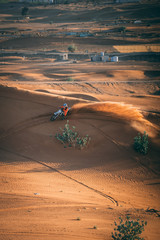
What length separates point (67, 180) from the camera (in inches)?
330

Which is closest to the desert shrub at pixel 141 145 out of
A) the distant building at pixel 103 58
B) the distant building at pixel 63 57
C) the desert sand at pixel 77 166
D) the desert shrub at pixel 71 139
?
the desert sand at pixel 77 166

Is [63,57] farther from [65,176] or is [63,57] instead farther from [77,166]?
[65,176]

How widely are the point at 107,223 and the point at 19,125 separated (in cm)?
786

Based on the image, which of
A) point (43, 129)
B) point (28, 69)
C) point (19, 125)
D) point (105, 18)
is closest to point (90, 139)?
point (43, 129)

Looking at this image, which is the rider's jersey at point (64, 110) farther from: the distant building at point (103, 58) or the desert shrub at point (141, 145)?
the distant building at point (103, 58)

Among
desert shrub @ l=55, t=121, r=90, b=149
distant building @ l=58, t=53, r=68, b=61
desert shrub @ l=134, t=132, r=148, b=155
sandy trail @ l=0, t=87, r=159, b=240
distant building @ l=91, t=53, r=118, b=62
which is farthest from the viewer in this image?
distant building @ l=58, t=53, r=68, b=61

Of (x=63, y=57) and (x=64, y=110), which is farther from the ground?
(x=63, y=57)

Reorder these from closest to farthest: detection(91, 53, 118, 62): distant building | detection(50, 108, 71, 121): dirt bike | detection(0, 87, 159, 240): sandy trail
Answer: detection(0, 87, 159, 240): sandy trail
detection(50, 108, 71, 121): dirt bike
detection(91, 53, 118, 62): distant building

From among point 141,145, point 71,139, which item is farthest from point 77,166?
point 141,145

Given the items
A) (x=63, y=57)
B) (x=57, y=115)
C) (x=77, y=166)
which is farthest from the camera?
(x=63, y=57)

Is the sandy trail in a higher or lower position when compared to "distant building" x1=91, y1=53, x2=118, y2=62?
lower

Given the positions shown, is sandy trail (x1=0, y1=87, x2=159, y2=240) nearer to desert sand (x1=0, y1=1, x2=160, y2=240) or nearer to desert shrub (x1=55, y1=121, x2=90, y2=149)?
desert sand (x1=0, y1=1, x2=160, y2=240)

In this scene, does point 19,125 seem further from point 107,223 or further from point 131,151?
point 107,223

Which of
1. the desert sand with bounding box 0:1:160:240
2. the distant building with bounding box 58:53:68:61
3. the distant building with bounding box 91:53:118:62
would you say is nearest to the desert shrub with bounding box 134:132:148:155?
the desert sand with bounding box 0:1:160:240
